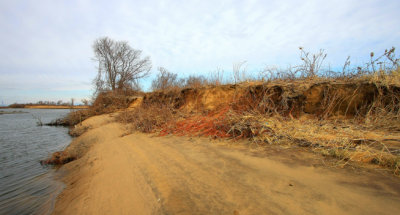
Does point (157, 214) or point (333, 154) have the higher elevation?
point (333, 154)

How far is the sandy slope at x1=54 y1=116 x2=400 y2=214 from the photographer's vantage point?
1556mm

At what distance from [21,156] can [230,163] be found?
6.67 m

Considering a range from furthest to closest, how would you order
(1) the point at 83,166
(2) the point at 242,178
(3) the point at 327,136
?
(1) the point at 83,166 → (3) the point at 327,136 → (2) the point at 242,178

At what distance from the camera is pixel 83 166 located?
398 centimetres

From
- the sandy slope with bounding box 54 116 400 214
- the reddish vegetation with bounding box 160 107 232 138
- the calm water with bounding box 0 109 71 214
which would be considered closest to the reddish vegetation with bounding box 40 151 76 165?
the calm water with bounding box 0 109 71 214

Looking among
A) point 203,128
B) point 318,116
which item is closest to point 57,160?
point 203,128

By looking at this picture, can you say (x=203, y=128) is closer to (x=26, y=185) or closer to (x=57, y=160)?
(x=26, y=185)

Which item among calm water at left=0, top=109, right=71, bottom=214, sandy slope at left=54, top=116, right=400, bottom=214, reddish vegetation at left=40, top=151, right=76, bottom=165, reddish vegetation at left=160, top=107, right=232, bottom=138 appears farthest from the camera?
reddish vegetation at left=40, top=151, right=76, bottom=165

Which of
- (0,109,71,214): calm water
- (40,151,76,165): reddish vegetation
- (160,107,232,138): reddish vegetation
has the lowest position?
(0,109,71,214): calm water

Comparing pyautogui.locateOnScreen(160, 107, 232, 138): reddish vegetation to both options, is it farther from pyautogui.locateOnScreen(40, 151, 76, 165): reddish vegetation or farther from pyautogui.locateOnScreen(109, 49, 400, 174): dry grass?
pyautogui.locateOnScreen(40, 151, 76, 165): reddish vegetation

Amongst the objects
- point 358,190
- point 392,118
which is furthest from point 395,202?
point 392,118

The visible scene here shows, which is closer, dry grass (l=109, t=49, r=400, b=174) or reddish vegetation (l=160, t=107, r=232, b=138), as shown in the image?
dry grass (l=109, t=49, r=400, b=174)

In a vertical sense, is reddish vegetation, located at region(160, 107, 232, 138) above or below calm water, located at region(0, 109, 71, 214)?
above

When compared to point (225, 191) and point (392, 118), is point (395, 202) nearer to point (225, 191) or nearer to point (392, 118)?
point (225, 191)
